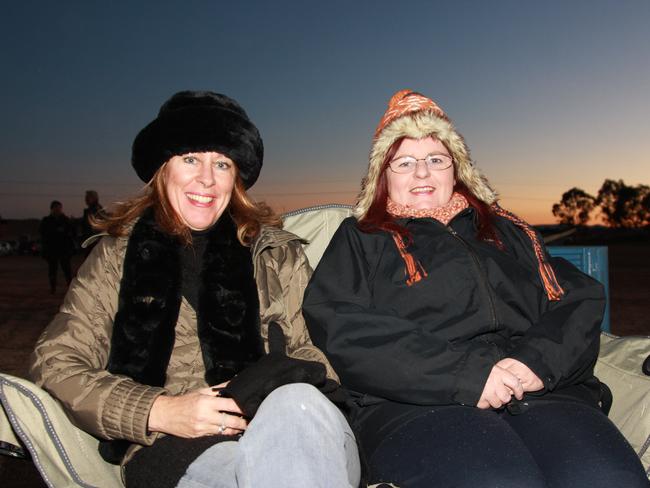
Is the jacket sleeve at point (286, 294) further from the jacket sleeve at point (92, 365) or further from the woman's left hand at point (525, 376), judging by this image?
the woman's left hand at point (525, 376)

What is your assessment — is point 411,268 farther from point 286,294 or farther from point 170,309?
point 170,309

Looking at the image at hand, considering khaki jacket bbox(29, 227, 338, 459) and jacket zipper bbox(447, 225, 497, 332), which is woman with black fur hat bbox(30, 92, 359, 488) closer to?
khaki jacket bbox(29, 227, 338, 459)

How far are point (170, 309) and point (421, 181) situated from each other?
4.06 ft

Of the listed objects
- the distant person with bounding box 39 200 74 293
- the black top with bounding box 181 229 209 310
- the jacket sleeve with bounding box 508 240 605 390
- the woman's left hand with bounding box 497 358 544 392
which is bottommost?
the distant person with bounding box 39 200 74 293

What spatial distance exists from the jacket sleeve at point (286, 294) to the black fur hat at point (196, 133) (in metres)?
0.44

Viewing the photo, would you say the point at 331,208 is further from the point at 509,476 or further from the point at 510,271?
the point at 509,476

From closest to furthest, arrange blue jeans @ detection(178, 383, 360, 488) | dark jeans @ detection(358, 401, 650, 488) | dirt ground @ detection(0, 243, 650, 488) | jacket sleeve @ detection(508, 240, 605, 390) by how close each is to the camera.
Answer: blue jeans @ detection(178, 383, 360, 488) < dark jeans @ detection(358, 401, 650, 488) < jacket sleeve @ detection(508, 240, 605, 390) < dirt ground @ detection(0, 243, 650, 488)

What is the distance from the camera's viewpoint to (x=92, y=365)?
6.49 ft

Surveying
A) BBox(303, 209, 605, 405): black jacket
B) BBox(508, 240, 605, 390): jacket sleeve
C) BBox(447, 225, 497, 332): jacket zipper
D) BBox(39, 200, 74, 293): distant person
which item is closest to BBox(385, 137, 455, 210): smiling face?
BBox(303, 209, 605, 405): black jacket

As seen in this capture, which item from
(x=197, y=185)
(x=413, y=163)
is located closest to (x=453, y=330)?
(x=413, y=163)

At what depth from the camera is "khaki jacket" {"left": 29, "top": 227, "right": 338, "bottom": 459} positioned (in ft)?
5.82

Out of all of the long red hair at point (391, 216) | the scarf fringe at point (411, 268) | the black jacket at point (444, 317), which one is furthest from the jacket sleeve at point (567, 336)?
the scarf fringe at point (411, 268)

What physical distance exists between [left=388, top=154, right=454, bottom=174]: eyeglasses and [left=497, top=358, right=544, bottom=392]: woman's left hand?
3.17 ft

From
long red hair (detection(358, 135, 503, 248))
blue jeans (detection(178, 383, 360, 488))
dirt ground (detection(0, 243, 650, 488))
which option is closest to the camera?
blue jeans (detection(178, 383, 360, 488))
